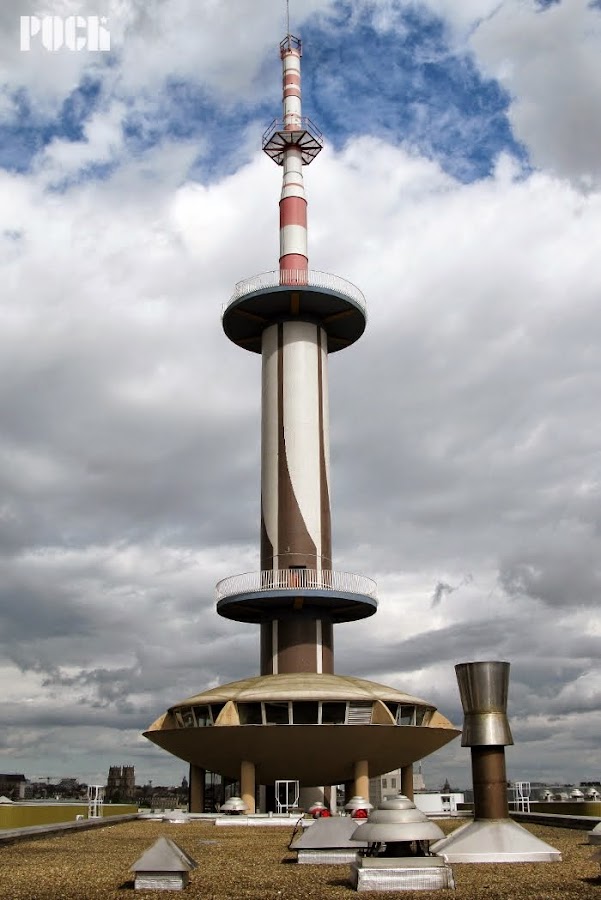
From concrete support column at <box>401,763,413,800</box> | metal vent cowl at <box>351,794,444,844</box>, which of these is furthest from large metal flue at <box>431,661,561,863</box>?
concrete support column at <box>401,763,413,800</box>

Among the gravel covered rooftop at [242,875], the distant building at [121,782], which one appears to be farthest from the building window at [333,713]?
the distant building at [121,782]

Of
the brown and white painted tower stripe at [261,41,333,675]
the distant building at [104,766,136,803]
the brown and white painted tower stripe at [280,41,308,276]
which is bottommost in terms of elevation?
the distant building at [104,766,136,803]

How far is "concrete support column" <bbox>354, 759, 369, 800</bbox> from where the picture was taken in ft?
131

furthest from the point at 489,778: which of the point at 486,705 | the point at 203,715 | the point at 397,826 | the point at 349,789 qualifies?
the point at 349,789

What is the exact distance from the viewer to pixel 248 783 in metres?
39.9

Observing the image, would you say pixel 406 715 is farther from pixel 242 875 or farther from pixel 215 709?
pixel 242 875

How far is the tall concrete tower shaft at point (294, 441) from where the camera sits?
152ft

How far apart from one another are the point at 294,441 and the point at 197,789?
58.6 ft

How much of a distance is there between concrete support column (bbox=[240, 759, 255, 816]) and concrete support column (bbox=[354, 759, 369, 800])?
14.6 ft

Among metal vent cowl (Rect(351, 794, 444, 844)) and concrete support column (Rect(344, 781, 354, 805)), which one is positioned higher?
metal vent cowl (Rect(351, 794, 444, 844))

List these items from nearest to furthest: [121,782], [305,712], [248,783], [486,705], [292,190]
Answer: [486,705]
[305,712]
[248,783]
[292,190]
[121,782]

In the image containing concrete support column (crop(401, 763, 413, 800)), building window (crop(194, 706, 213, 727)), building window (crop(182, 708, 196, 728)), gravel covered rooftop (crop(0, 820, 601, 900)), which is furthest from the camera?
concrete support column (crop(401, 763, 413, 800))

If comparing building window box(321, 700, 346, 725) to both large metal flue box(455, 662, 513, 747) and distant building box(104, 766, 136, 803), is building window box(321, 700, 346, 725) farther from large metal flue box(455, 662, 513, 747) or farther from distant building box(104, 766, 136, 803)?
distant building box(104, 766, 136, 803)

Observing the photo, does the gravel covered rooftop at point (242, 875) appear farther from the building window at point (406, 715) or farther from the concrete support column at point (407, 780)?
the concrete support column at point (407, 780)
